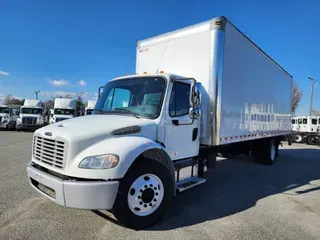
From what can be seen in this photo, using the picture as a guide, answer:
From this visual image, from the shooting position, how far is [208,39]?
5.24 meters

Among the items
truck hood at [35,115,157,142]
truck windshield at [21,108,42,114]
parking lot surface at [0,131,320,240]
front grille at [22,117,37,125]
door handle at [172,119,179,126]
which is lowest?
parking lot surface at [0,131,320,240]

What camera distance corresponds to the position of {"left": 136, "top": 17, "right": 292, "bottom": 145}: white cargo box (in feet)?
17.1

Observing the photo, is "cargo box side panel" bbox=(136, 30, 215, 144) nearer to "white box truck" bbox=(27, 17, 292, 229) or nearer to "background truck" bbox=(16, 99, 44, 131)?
"white box truck" bbox=(27, 17, 292, 229)

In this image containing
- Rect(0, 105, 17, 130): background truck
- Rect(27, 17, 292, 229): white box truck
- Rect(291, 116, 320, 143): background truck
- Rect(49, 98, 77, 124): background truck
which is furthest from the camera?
Rect(0, 105, 17, 130): background truck

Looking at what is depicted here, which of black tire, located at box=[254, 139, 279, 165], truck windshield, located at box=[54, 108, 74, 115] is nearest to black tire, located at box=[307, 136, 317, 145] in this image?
black tire, located at box=[254, 139, 279, 165]

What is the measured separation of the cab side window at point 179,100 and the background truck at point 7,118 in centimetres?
2443

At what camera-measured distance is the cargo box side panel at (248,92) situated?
5.63m

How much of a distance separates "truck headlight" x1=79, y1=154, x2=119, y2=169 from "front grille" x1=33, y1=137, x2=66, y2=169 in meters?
0.34

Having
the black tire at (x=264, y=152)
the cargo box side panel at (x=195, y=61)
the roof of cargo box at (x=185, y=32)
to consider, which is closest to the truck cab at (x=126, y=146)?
the cargo box side panel at (x=195, y=61)

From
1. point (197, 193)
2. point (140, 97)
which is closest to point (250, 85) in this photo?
point (197, 193)

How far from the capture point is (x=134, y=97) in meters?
4.60

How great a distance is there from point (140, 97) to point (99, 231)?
7.54ft

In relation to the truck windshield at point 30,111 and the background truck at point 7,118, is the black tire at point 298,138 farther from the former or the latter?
the background truck at point 7,118

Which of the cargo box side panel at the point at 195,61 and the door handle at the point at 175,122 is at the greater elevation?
the cargo box side panel at the point at 195,61
